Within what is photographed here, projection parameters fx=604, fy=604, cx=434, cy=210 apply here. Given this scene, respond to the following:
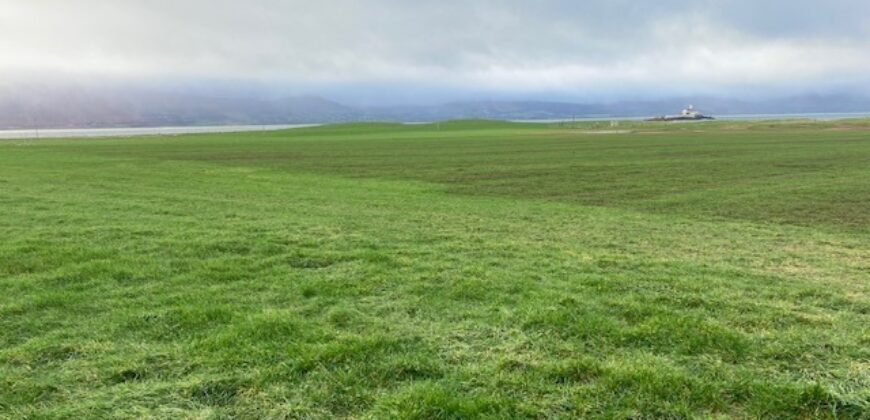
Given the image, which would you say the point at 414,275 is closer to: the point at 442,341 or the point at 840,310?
the point at 442,341

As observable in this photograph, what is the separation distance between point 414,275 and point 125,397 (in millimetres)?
4826

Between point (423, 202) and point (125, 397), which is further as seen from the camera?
point (423, 202)

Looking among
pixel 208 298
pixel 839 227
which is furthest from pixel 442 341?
pixel 839 227

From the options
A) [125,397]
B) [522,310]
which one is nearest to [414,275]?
[522,310]

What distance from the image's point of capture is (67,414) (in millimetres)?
4902

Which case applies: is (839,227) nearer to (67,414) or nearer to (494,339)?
(494,339)

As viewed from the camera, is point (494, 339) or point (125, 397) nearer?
point (125, 397)

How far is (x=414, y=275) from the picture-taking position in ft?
30.7

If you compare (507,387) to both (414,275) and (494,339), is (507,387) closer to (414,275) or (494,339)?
(494,339)

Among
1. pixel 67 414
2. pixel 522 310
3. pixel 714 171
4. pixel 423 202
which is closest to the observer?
pixel 67 414

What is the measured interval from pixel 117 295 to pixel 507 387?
5810 mm

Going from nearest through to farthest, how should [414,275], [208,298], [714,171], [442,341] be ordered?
[442,341] → [208,298] → [414,275] → [714,171]

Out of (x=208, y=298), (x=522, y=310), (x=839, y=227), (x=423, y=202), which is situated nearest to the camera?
(x=522, y=310)

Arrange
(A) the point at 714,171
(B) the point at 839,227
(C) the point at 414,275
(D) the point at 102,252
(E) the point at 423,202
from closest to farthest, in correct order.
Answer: (C) the point at 414,275 → (D) the point at 102,252 → (B) the point at 839,227 → (E) the point at 423,202 → (A) the point at 714,171
